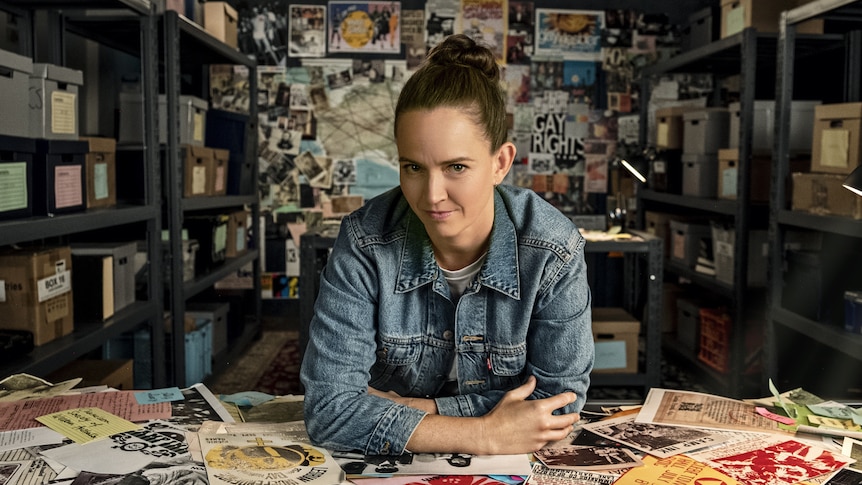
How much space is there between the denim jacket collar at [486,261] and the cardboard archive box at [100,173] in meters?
1.53

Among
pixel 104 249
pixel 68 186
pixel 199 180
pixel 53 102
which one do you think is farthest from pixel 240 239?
pixel 53 102

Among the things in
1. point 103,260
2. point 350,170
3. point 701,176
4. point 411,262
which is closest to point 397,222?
point 411,262

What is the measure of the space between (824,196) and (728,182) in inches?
30.8

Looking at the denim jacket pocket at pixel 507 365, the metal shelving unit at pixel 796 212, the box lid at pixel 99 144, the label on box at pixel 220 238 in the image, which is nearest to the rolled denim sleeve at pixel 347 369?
the denim jacket pocket at pixel 507 365

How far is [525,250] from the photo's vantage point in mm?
1343

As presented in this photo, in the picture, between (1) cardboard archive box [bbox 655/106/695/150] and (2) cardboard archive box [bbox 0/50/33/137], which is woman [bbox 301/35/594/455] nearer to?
(2) cardboard archive box [bbox 0/50/33/137]

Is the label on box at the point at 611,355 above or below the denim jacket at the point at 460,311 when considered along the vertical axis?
below

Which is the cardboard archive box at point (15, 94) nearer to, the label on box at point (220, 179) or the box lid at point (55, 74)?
the box lid at point (55, 74)

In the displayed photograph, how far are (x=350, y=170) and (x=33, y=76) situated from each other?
2686 mm

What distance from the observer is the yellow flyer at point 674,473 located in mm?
1014

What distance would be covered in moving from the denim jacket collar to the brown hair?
0.52 feet

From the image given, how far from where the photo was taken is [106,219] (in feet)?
7.98

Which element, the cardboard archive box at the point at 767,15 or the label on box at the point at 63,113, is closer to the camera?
the label on box at the point at 63,113

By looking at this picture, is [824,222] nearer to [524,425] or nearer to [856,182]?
[856,182]
